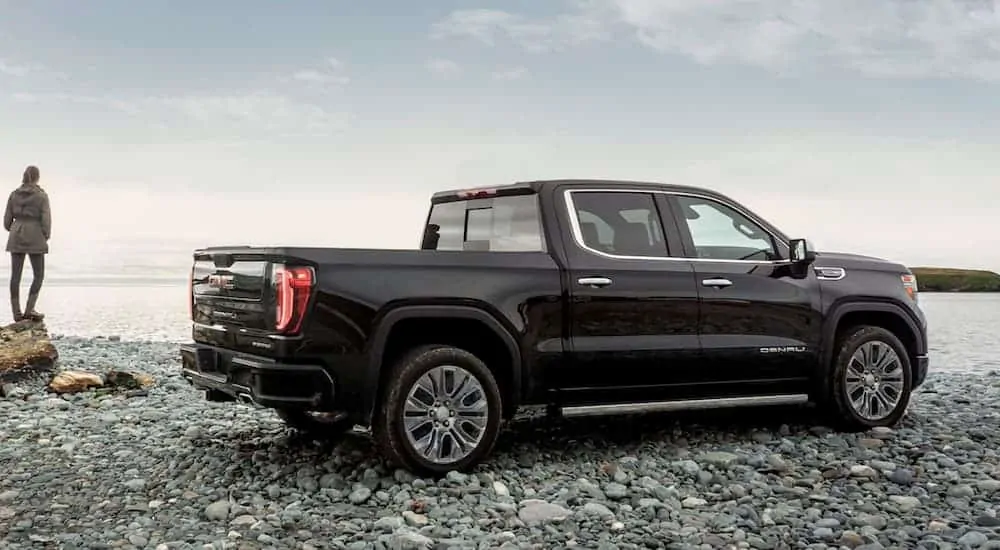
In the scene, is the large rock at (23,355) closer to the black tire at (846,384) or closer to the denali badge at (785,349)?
the denali badge at (785,349)

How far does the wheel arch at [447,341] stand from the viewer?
6312mm

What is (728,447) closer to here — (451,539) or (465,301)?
(465,301)

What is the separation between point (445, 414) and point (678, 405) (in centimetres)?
188

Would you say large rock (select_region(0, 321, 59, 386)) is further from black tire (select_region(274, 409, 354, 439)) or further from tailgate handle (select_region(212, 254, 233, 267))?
tailgate handle (select_region(212, 254, 233, 267))

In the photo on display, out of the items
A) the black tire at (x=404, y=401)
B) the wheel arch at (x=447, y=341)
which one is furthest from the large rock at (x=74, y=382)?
the wheel arch at (x=447, y=341)

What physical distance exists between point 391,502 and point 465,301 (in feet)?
4.37

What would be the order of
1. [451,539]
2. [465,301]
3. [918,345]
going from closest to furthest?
1. [451,539]
2. [465,301]
3. [918,345]

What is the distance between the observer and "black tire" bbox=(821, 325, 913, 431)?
8266 mm

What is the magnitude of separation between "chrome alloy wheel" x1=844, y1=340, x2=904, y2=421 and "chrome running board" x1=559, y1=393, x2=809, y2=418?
0.48 m

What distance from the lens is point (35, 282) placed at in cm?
1447

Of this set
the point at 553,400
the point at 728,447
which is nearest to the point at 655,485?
the point at 553,400

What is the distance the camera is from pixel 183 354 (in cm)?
737

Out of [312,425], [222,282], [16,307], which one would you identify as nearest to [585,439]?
[312,425]

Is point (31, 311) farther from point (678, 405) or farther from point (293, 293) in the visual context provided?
point (678, 405)
